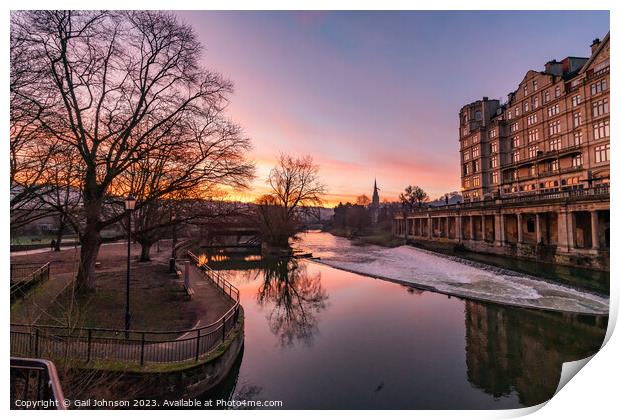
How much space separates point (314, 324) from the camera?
400 inches

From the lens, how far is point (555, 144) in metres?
22.0

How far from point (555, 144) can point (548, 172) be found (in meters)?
2.40

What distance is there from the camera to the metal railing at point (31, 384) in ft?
11.9

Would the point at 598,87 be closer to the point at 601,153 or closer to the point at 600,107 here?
the point at 600,107

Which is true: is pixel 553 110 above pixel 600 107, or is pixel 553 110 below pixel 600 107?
above

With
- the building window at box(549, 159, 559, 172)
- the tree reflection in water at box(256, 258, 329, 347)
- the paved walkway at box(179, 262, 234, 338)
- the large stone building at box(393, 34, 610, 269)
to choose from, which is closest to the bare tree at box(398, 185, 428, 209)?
the large stone building at box(393, 34, 610, 269)

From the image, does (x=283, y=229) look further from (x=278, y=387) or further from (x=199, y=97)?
(x=278, y=387)

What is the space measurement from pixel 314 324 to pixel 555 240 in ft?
65.3

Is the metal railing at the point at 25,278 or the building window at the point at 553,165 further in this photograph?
the building window at the point at 553,165

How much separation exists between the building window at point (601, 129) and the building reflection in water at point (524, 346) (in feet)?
44.3

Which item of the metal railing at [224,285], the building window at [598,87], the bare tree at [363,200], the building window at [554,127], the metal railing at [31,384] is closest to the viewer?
the metal railing at [31,384]

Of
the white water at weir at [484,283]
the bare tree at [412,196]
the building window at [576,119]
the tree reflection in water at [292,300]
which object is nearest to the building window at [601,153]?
the building window at [576,119]

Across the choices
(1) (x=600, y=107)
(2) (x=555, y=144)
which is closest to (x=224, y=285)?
(1) (x=600, y=107)

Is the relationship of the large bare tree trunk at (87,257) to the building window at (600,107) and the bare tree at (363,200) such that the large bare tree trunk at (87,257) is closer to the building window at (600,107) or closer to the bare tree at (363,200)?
the building window at (600,107)
